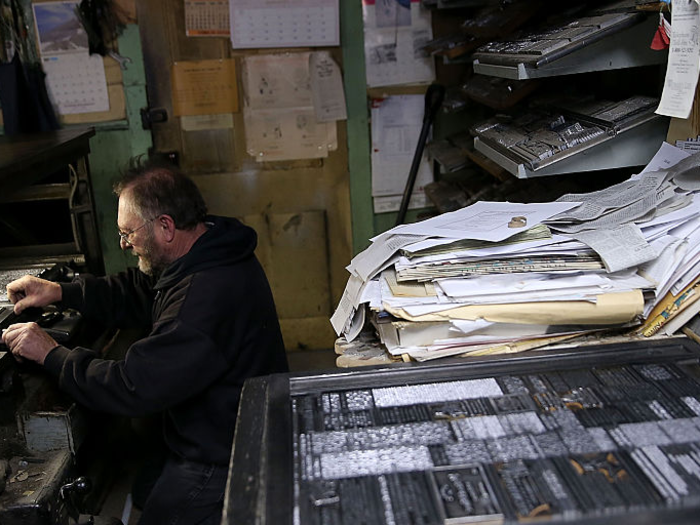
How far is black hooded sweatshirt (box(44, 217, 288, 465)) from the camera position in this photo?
1703mm

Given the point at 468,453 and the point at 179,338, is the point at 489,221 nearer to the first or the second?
the point at 468,453

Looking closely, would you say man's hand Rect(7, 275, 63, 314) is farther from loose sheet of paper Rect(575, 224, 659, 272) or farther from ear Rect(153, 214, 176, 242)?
loose sheet of paper Rect(575, 224, 659, 272)

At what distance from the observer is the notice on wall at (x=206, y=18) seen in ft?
10.4

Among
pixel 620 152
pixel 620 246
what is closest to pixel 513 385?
pixel 620 246

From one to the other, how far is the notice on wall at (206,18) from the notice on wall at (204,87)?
0.44ft

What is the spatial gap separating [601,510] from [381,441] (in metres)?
0.28

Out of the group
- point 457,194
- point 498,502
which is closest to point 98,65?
point 457,194

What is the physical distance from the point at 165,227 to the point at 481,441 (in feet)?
4.38

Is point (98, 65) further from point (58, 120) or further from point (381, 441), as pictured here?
point (381, 441)

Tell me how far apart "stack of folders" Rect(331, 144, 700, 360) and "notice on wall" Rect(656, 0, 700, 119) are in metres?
0.17

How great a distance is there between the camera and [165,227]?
6.53 ft

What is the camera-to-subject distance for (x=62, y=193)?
2326 millimetres

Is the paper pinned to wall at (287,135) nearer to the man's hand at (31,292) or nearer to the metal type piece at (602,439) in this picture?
the man's hand at (31,292)

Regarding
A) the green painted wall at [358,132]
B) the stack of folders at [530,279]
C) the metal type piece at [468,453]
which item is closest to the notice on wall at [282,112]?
the green painted wall at [358,132]
